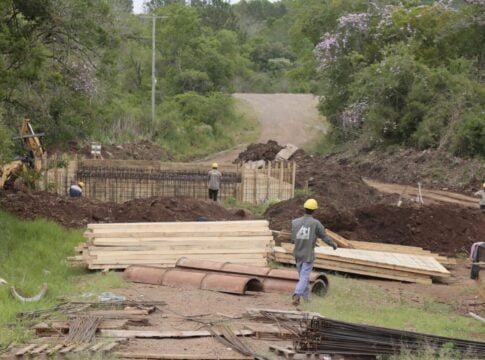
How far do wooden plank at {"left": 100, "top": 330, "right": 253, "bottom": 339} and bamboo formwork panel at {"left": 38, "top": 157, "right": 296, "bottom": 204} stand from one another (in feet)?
63.3

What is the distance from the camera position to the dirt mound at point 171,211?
21922 millimetres

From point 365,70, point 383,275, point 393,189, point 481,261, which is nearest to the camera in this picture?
point 481,261

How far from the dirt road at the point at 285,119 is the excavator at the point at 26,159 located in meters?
23.7

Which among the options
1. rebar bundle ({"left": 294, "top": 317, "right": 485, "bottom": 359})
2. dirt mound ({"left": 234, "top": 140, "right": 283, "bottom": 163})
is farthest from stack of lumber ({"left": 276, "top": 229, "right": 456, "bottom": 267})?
dirt mound ({"left": 234, "top": 140, "right": 283, "bottom": 163})

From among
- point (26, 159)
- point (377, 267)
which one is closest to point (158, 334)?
point (377, 267)

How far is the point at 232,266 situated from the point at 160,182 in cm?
1567

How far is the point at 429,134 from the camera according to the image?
1646 inches

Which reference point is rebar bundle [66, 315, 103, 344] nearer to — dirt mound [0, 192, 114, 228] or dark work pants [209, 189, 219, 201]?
dirt mound [0, 192, 114, 228]

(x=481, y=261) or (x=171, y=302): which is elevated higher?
(x=481, y=261)

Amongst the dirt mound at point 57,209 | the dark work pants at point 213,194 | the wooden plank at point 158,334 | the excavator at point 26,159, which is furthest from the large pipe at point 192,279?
the dark work pants at point 213,194

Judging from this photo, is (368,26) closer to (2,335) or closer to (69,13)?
(69,13)

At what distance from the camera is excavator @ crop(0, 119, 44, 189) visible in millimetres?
26609

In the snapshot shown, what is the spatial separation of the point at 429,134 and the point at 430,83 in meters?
3.90

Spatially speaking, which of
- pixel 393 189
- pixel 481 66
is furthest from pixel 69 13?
pixel 481 66
